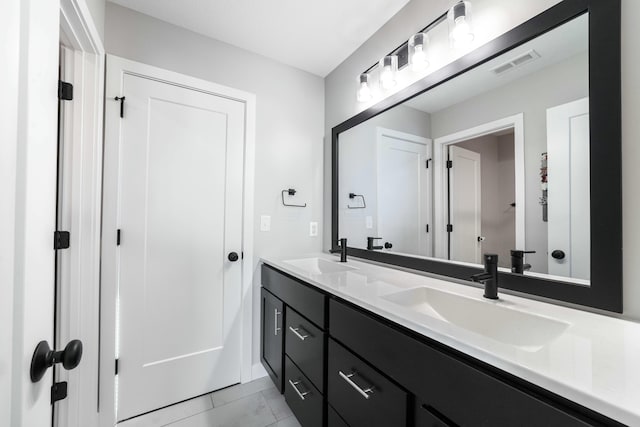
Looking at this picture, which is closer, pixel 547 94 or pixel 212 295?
pixel 547 94

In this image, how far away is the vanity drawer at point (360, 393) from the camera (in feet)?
2.70

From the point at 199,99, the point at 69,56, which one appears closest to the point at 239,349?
the point at 199,99

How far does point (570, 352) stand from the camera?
0.61 metres

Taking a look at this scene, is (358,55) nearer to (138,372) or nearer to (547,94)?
(547,94)

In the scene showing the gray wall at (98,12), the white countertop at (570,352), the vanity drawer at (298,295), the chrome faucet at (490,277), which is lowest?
the vanity drawer at (298,295)

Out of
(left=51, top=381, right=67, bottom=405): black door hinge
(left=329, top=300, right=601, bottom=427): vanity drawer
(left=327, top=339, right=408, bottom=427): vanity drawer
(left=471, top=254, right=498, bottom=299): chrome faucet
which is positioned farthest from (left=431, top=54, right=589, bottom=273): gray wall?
(left=51, top=381, right=67, bottom=405): black door hinge

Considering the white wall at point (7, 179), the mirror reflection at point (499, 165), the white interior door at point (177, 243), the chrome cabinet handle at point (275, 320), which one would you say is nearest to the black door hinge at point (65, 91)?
the white interior door at point (177, 243)

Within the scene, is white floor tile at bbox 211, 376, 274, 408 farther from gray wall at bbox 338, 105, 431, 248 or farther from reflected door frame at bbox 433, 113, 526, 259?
reflected door frame at bbox 433, 113, 526, 259

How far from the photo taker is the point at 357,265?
176cm

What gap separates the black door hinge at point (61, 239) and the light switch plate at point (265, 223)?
1081mm

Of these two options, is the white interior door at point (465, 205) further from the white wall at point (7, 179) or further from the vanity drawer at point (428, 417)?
the white wall at point (7, 179)

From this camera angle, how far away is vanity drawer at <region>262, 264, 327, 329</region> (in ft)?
4.02

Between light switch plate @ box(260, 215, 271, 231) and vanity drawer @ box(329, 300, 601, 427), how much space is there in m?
1.21

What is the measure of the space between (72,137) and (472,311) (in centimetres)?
201
